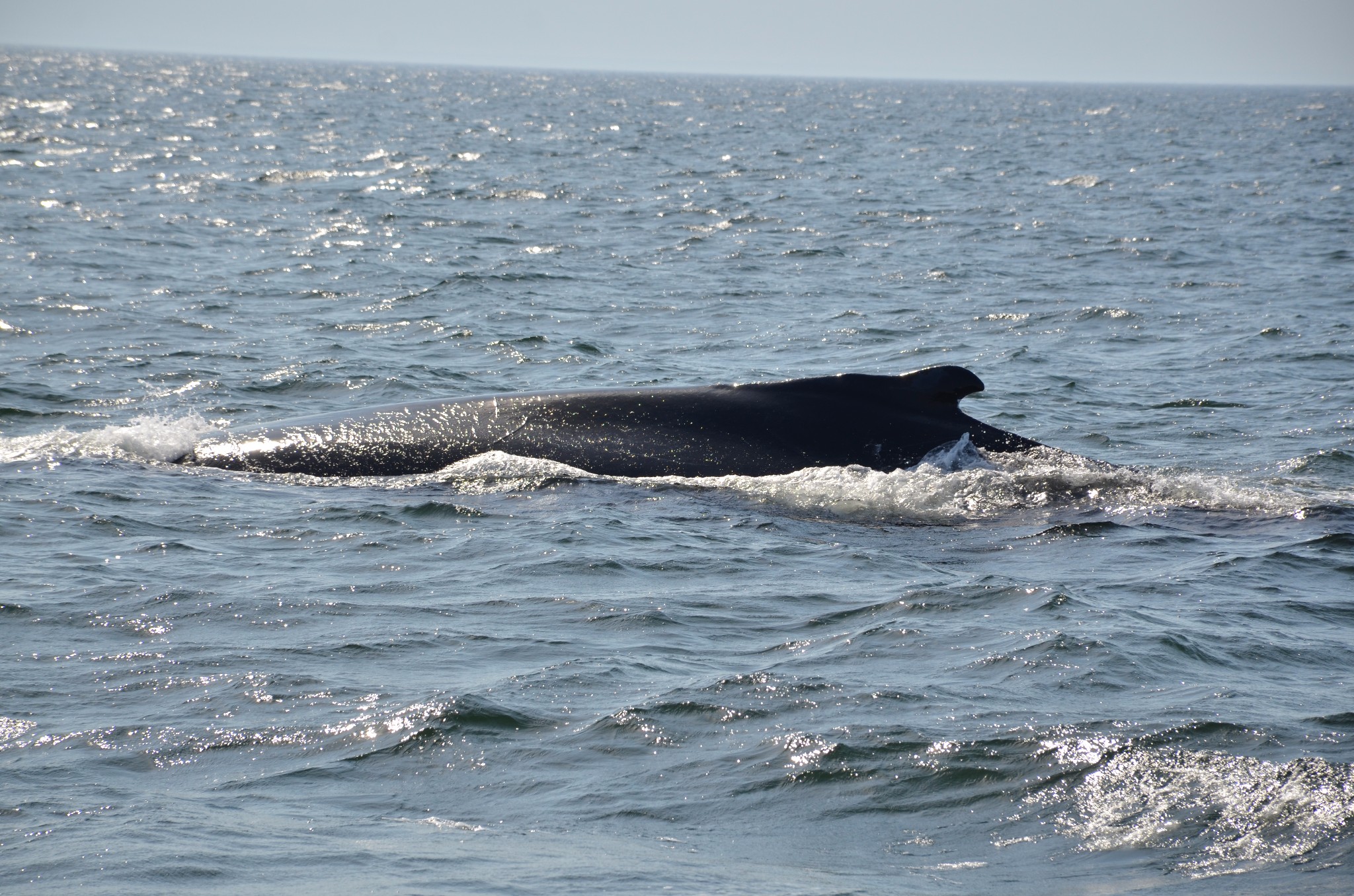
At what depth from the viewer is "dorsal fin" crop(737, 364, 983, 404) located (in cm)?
960

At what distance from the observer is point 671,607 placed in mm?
7574

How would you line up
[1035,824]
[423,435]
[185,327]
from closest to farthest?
[1035,824] < [423,435] < [185,327]

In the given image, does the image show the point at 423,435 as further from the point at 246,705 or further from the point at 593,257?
the point at 593,257

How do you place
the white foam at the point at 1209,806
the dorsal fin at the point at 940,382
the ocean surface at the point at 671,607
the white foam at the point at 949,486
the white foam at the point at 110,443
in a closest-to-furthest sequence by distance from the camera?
the white foam at the point at 1209,806 → the ocean surface at the point at 671,607 → the white foam at the point at 949,486 → the dorsal fin at the point at 940,382 → the white foam at the point at 110,443

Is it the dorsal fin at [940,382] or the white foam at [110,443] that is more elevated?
the dorsal fin at [940,382]

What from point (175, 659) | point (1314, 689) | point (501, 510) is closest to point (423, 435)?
point (501, 510)

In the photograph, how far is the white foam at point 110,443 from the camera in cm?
1046

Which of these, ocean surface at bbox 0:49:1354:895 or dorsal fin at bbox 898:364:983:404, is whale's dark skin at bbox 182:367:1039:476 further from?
ocean surface at bbox 0:49:1354:895

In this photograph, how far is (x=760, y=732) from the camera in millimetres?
5848

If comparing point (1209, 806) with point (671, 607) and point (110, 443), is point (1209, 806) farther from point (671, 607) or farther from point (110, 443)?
point (110, 443)

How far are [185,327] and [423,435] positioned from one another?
6.90 metres

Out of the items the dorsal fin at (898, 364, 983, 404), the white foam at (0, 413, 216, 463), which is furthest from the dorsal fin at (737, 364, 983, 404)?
the white foam at (0, 413, 216, 463)

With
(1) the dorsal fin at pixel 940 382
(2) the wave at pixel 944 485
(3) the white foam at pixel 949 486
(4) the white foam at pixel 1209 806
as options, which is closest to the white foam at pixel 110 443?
(2) the wave at pixel 944 485

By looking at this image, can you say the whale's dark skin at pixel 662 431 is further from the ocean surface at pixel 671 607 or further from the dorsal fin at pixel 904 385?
the ocean surface at pixel 671 607
